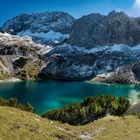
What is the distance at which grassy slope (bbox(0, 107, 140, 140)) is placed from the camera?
37.8 meters

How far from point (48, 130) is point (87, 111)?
46.0 meters

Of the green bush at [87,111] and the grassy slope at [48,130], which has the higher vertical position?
the grassy slope at [48,130]

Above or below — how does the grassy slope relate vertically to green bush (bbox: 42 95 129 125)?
above

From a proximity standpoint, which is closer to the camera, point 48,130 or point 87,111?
point 48,130

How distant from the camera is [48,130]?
42.2 meters

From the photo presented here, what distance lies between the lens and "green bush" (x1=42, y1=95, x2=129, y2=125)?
87000 mm

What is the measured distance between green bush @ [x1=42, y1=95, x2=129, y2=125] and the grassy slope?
1112 inches

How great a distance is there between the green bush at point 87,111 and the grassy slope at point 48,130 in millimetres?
28244

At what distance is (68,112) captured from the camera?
8850 centimetres

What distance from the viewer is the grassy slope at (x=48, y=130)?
124 ft

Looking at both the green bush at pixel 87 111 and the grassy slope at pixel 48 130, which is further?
the green bush at pixel 87 111

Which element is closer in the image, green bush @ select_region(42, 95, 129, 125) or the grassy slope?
the grassy slope

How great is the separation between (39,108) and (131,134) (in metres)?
→ 94.2

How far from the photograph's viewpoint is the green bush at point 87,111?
87.0 meters
